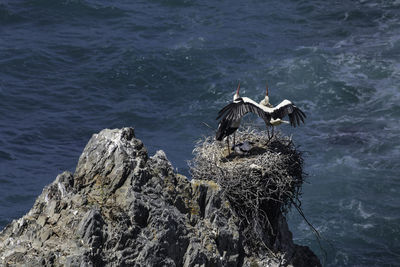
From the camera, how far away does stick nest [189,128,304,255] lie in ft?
37.3

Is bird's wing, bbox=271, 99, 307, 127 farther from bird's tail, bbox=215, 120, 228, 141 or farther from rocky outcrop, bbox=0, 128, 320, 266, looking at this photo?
rocky outcrop, bbox=0, 128, 320, 266

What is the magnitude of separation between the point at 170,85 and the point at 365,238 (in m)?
12.1

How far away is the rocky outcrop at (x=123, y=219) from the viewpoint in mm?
8398

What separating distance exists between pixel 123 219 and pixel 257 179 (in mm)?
3743

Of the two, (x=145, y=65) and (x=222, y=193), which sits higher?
(x=222, y=193)

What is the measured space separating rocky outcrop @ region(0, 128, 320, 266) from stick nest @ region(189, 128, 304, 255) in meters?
0.93

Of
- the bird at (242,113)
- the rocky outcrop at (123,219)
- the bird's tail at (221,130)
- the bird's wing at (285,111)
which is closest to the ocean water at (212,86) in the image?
the bird's wing at (285,111)

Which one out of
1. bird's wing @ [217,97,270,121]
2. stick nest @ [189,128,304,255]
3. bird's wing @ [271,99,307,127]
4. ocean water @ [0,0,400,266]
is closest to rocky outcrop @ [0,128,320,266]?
stick nest @ [189,128,304,255]

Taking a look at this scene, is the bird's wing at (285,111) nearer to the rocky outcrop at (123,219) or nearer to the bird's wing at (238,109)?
the bird's wing at (238,109)

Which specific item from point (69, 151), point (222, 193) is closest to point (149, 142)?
point (69, 151)

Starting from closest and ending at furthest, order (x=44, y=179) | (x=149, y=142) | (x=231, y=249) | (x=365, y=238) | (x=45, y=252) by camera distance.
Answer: (x=45, y=252), (x=231, y=249), (x=365, y=238), (x=44, y=179), (x=149, y=142)

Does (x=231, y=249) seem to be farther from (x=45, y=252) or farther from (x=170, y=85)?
(x=170, y=85)

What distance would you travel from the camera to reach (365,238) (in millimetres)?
21188

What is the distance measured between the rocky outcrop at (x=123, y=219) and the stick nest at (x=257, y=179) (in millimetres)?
935
